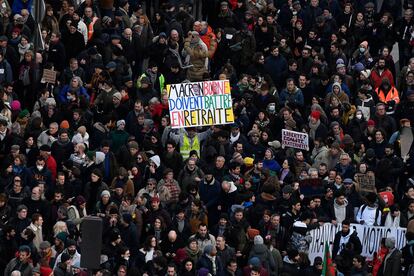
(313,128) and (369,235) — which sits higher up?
(313,128)

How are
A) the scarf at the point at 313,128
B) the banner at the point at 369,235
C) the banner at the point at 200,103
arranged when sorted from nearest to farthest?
1. the banner at the point at 369,235
2. the banner at the point at 200,103
3. the scarf at the point at 313,128

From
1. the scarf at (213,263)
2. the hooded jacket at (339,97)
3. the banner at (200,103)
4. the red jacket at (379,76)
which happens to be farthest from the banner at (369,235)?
the red jacket at (379,76)

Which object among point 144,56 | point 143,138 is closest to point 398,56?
point 144,56

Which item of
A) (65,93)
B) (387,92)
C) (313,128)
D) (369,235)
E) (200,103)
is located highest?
(387,92)

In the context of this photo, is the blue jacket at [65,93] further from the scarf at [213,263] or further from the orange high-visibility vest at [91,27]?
the scarf at [213,263]

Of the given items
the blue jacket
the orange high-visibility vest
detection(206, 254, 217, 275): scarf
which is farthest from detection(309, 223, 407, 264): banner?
the orange high-visibility vest

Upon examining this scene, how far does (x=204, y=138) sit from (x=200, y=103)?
2.11 ft

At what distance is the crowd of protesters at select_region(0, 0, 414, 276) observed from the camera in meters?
31.3

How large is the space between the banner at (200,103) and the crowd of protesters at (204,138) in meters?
0.22

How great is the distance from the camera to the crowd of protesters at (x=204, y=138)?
31.3 m

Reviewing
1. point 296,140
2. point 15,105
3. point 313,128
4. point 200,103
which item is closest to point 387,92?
point 313,128

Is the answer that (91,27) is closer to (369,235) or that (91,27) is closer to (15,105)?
(15,105)

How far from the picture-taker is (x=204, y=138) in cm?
3491

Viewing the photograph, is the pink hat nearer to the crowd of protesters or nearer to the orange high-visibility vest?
the crowd of protesters
